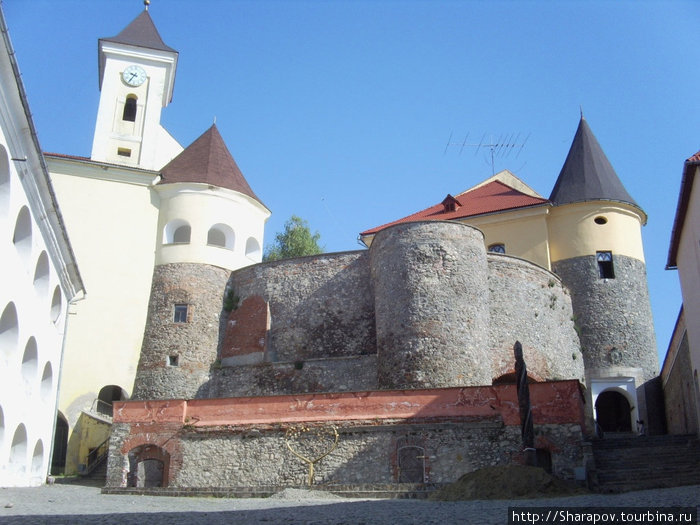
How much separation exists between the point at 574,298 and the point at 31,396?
19.4 m

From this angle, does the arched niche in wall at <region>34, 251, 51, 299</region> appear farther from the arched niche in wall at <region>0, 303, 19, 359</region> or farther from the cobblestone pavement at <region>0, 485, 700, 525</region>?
the cobblestone pavement at <region>0, 485, 700, 525</region>

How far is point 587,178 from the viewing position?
29719mm

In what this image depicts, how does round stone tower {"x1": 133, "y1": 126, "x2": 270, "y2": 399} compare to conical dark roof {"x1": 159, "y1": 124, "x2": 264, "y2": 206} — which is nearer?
round stone tower {"x1": 133, "y1": 126, "x2": 270, "y2": 399}

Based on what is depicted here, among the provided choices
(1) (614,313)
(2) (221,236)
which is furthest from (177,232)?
(1) (614,313)

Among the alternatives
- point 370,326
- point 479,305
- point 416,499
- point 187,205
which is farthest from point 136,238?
point 416,499

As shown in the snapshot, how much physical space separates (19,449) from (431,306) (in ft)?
39.0

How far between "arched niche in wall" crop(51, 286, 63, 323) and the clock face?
14.1 meters

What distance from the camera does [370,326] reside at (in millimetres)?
24156

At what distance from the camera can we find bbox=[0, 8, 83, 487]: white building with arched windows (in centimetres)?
1482

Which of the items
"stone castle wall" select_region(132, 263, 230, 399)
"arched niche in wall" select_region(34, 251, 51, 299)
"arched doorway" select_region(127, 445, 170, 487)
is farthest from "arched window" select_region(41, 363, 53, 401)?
"stone castle wall" select_region(132, 263, 230, 399)

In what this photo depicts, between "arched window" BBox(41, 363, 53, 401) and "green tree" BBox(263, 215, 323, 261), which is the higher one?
"green tree" BBox(263, 215, 323, 261)

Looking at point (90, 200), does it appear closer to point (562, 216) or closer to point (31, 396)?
point (31, 396)

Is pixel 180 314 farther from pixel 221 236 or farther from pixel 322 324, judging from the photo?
pixel 322 324

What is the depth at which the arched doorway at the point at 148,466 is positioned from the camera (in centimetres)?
1883
